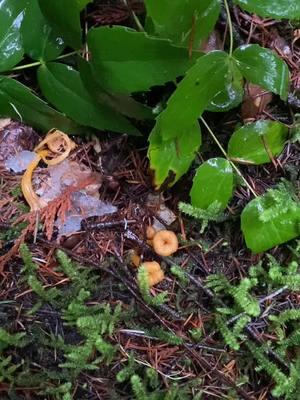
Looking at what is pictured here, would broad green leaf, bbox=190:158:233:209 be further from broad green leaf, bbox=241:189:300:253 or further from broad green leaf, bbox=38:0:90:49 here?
broad green leaf, bbox=38:0:90:49

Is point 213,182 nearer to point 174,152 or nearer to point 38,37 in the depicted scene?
point 174,152

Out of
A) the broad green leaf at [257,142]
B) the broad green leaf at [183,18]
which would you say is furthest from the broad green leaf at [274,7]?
the broad green leaf at [257,142]

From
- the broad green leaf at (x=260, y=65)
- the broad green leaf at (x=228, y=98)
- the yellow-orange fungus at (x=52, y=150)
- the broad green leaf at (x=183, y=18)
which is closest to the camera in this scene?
the broad green leaf at (x=183, y=18)

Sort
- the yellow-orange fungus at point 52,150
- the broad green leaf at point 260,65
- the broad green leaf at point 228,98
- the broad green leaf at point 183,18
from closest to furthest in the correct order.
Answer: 1. the broad green leaf at point 183,18
2. the broad green leaf at point 260,65
3. the broad green leaf at point 228,98
4. the yellow-orange fungus at point 52,150

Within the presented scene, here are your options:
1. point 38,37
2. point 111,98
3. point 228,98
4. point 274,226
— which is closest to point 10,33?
point 38,37

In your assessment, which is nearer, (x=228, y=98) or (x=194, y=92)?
(x=194, y=92)

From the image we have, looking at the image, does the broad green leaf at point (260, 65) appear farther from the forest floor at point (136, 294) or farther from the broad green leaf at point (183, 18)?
the forest floor at point (136, 294)

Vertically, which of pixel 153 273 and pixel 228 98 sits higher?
pixel 228 98
